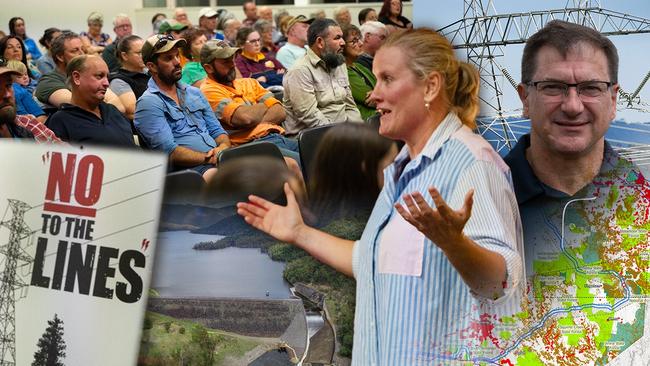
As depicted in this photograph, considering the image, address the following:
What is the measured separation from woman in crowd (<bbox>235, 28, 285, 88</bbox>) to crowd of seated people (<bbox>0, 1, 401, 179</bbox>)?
5.80 ft

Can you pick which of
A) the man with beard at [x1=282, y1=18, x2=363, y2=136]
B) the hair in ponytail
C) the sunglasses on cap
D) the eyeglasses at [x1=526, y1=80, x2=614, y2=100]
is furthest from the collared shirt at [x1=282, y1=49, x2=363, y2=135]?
the eyeglasses at [x1=526, y1=80, x2=614, y2=100]

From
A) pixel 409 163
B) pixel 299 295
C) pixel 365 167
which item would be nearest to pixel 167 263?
pixel 299 295

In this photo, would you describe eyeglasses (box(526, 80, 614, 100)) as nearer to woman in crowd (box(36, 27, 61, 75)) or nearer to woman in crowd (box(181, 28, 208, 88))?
woman in crowd (box(181, 28, 208, 88))

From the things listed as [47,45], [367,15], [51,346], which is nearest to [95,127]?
Result: [51,346]

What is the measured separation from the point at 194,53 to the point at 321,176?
200 cm

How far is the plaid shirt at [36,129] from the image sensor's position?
3.70 m

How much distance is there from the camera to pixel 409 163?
289 cm

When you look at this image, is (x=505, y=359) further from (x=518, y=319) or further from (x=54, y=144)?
(x=54, y=144)

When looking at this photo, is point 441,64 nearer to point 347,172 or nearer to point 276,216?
point 347,172

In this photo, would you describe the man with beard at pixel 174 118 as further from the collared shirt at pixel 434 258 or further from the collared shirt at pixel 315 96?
the collared shirt at pixel 434 258

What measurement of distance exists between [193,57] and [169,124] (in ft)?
4.91

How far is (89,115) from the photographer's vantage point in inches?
144

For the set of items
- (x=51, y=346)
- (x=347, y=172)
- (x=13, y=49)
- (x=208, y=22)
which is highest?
(x=208, y=22)

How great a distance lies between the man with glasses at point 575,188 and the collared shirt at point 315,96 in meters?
0.68
